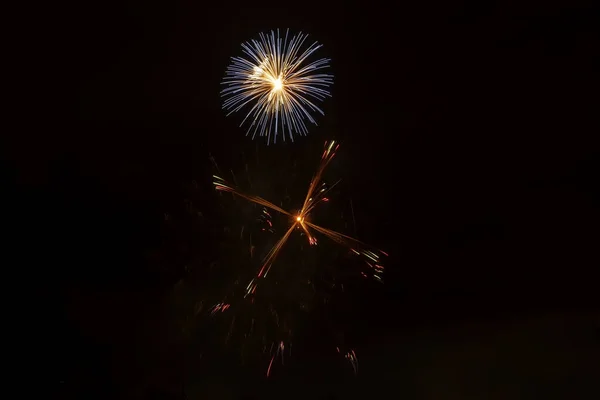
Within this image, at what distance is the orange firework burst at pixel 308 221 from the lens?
4762 mm

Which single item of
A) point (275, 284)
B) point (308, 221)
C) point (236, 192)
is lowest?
point (275, 284)

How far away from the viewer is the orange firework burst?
15.6 ft

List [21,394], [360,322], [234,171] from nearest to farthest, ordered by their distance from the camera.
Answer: [21,394]
[234,171]
[360,322]

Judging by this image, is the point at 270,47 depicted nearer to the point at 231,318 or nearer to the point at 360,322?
the point at 231,318

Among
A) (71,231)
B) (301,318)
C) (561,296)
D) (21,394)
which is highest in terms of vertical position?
(561,296)

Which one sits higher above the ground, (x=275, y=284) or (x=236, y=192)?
(x=236, y=192)

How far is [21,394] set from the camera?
452 cm

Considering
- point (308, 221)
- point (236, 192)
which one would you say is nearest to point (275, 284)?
point (308, 221)

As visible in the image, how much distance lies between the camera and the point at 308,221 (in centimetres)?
481

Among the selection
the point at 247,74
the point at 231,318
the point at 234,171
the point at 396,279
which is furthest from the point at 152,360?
the point at 247,74

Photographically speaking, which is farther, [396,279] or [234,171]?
[396,279]

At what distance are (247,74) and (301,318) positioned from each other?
8.40 ft

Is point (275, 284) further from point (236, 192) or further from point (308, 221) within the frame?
point (236, 192)

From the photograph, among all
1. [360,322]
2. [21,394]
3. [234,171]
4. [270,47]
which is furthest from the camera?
[360,322]
